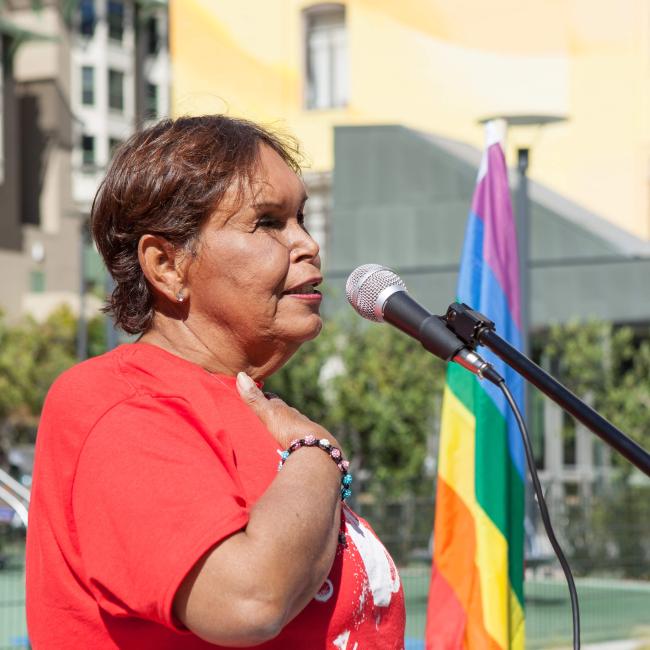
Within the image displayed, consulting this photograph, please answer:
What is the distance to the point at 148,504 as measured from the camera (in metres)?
1.99

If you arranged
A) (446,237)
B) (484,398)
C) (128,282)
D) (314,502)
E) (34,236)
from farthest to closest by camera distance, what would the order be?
(34,236), (446,237), (484,398), (128,282), (314,502)

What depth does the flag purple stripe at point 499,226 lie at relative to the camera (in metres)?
5.21

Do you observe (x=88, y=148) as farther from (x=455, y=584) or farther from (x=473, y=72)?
(x=455, y=584)

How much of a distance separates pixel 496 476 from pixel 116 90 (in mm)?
50184

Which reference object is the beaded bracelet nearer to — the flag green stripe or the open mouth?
the open mouth

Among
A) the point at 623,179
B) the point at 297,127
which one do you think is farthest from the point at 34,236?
the point at 623,179

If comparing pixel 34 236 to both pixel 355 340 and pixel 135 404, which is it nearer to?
pixel 355 340

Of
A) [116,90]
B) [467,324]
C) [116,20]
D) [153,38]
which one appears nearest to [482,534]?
[467,324]

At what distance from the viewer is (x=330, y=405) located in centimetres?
1886

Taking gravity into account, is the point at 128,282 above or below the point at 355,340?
above

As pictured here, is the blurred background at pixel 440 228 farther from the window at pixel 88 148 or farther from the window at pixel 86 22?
the window at pixel 86 22

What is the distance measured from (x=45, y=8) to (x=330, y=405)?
103ft

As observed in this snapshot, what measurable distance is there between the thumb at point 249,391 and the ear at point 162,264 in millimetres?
171


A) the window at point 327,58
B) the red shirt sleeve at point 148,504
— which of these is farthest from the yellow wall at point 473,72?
the red shirt sleeve at point 148,504
